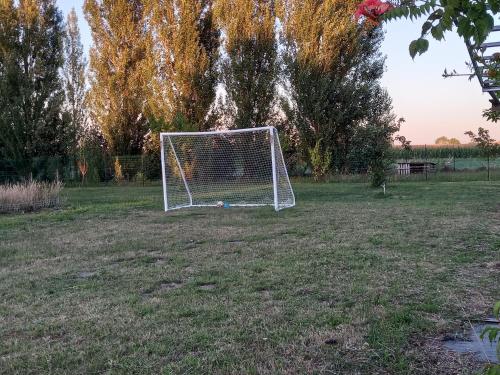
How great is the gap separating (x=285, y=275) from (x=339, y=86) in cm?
1900

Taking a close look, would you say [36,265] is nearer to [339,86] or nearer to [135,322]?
[135,322]

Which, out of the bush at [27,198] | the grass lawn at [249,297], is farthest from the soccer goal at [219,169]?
the grass lawn at [249,297]

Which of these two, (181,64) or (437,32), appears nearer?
(437,32)

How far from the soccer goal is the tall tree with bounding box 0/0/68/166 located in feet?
36.6

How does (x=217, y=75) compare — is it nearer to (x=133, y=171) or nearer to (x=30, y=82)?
(x=133, y=171)

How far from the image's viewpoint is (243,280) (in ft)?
14.5

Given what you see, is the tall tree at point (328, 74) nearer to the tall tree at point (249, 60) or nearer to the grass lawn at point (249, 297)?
the tall tree at point (249, 60)

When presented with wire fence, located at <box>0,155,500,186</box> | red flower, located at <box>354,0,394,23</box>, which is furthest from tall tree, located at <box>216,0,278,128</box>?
red flower, located at <box>354,0,394,23</box>

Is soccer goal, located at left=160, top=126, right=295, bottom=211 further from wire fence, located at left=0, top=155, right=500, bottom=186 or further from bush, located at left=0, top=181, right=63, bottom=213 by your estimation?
wire fence, located at left=0, top=155, right=500, bottom=186

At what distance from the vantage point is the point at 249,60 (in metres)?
23.0

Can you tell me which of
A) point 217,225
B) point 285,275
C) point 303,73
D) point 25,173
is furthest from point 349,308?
point 25,173

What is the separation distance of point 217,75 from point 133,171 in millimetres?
6181

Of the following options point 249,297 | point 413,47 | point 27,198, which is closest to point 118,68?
point 27,198

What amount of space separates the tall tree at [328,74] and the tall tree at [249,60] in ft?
2.70
